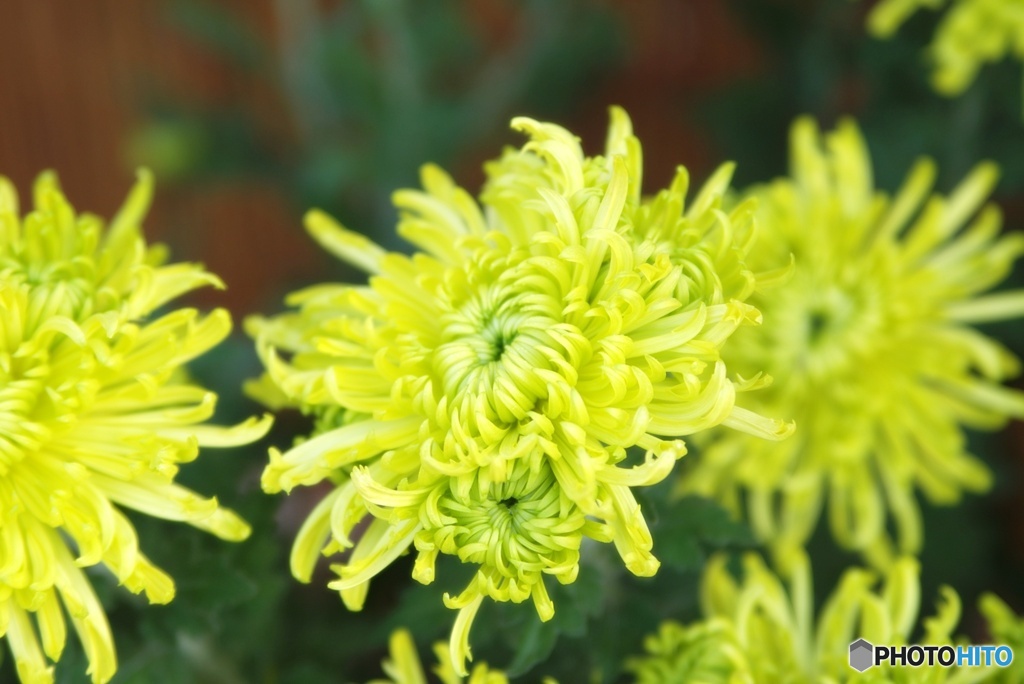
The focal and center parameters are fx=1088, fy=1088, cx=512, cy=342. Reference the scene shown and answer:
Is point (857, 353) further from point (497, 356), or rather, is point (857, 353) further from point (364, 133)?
point (364, 133)

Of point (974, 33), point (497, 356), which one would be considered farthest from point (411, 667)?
point (974, 33)

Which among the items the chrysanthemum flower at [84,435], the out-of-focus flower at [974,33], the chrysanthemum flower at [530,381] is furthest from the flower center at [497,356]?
the out-of-focus flower at [974,33]

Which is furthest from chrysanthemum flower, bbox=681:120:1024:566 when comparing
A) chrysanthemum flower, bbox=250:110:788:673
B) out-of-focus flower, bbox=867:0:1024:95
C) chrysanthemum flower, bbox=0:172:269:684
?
chrysanthemum flower, bbox=0:172:269:684

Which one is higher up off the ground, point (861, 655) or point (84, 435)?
point (84, 435)

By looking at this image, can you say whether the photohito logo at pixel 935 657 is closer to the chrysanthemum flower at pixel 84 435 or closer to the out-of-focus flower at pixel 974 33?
the chrysanthemum flower at pixel 84 435

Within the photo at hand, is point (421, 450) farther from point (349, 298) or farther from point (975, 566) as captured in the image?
point (975, 566)
